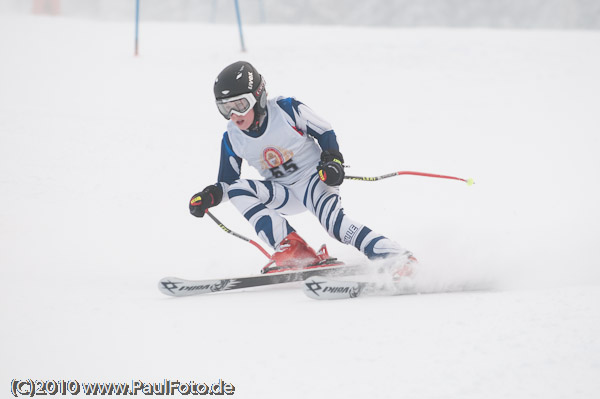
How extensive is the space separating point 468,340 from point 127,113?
8.08 metres

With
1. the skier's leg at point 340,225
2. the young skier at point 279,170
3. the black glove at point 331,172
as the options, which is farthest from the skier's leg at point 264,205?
the black glove at point 331,172

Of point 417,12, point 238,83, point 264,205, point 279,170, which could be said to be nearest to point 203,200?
point 264,205

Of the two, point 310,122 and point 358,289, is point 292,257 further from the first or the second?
point 310,122

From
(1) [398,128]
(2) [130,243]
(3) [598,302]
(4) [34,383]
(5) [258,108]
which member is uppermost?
(1) [398,128]

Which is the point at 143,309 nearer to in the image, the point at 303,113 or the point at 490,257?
the point at 303,113

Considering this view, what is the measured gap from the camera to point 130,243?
5.54 meters

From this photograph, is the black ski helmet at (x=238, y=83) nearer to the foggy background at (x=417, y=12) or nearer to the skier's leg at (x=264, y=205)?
the skier's leg at (x=264, y=205)

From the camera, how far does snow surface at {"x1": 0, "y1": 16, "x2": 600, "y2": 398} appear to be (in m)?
2.41

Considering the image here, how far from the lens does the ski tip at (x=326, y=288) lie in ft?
11.0

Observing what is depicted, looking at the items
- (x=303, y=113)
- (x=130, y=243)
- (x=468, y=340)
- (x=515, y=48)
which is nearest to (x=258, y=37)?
(x=515, y=48)

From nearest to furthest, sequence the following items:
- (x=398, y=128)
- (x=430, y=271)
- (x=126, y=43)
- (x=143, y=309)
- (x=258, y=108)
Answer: (x=143, y=309) → (x=430, y=271) → (x=258, y=108) → (x=398, y=128) → (x=126, y=43)

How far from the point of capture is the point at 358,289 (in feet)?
11.3

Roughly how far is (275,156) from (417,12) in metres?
32.4

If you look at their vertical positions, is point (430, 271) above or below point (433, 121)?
below
